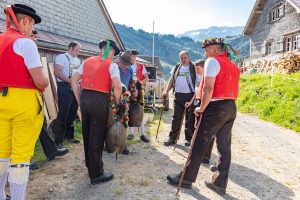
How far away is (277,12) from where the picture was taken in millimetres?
23062

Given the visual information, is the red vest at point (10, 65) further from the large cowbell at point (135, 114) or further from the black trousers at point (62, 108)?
the black trousers at point (62, 108)

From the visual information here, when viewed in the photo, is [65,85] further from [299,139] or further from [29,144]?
[299,139]

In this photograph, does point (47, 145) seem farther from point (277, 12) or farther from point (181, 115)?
point (277, 12)

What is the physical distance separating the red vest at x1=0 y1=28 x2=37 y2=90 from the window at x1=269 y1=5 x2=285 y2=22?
2337 cm

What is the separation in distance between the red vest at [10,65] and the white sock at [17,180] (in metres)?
0.88

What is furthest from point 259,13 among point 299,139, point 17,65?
point 17,65

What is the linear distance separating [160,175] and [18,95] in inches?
110

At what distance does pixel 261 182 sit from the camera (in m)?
4.65

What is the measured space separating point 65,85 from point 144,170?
2511 mm

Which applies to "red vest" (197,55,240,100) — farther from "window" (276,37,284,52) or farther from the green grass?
"window" (276,37,284,52)

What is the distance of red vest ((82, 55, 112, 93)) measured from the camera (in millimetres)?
3879

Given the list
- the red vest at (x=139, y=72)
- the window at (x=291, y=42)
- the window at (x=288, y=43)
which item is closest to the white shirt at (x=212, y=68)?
the red vest at (x=139, y=72)

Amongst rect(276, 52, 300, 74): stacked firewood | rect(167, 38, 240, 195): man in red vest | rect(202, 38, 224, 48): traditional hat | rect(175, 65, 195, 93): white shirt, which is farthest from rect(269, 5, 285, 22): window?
rect(167, 38, 240, 195): man in red vest

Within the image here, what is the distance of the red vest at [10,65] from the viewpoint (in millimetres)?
2744
